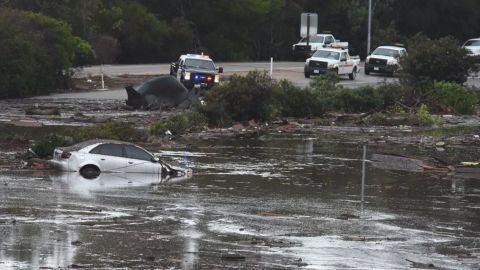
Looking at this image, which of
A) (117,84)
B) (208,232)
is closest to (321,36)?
(117,84)

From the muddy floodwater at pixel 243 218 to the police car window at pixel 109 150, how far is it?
0.73 metres

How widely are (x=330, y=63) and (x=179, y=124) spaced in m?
25.5

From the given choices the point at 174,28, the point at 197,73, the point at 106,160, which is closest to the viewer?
the point at 106,160

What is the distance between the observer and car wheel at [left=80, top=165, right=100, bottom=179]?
94.6ft

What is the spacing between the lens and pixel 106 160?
29406 millimetres

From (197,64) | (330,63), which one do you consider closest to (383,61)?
(330,63)

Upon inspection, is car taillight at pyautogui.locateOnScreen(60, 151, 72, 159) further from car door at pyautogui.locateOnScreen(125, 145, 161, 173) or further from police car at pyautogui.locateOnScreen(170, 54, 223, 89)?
police car at pyautogui.locateOnScreen(170, 54, 223, 89)

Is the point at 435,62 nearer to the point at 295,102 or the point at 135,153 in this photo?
the point at 295,102

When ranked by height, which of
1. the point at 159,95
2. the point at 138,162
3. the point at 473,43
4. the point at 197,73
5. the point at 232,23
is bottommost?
the point at 138,162

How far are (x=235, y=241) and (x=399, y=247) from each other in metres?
3.03

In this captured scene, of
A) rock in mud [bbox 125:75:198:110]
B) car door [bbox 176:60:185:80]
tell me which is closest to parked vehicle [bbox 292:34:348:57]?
car door [bbox 176:60:185:80]

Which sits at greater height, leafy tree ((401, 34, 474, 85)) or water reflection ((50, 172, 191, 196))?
leafy tree ((401, 34, 474, 85))

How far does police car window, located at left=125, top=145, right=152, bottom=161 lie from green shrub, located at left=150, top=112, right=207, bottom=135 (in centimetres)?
1033

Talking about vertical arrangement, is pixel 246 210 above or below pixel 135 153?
below
